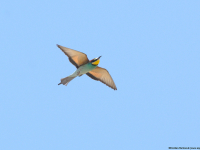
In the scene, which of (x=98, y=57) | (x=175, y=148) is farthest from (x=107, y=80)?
(x=175, y=148)

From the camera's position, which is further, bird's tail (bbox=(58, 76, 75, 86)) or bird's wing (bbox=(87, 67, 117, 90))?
bird's wing (bbox=(87, 67, 117, 90))

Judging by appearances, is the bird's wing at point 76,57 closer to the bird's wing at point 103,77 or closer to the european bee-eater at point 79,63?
the european bee-eater at point 79,63

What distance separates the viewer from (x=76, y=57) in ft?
36.7

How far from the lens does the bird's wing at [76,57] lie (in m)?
10.9

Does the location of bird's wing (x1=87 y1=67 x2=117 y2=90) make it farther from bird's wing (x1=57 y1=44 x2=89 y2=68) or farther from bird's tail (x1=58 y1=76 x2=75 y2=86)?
bird's tail (x1=58 y1=76 x2=75 y2=86)

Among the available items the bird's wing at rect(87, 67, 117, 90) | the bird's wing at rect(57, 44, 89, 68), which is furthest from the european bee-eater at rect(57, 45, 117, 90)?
the bird's wing at rect(87, 67, 117, 90)

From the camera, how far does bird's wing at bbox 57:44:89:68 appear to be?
1088cm

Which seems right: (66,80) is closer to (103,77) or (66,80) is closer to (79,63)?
(79,63)

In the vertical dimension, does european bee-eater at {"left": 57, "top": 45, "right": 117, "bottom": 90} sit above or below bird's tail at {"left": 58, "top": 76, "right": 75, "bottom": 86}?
above

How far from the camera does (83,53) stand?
10961 mm

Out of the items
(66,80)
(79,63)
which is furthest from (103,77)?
(66,80)

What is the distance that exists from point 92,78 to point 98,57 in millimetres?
1206

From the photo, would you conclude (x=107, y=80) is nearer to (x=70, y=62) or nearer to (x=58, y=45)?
(x=70, y=62)

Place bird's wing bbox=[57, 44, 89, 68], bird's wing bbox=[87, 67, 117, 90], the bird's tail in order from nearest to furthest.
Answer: bird's wing bbox=[57, 44, 89, 68] → the bird's tail → bird's wing bbox=[87, 67, 117, 90]
